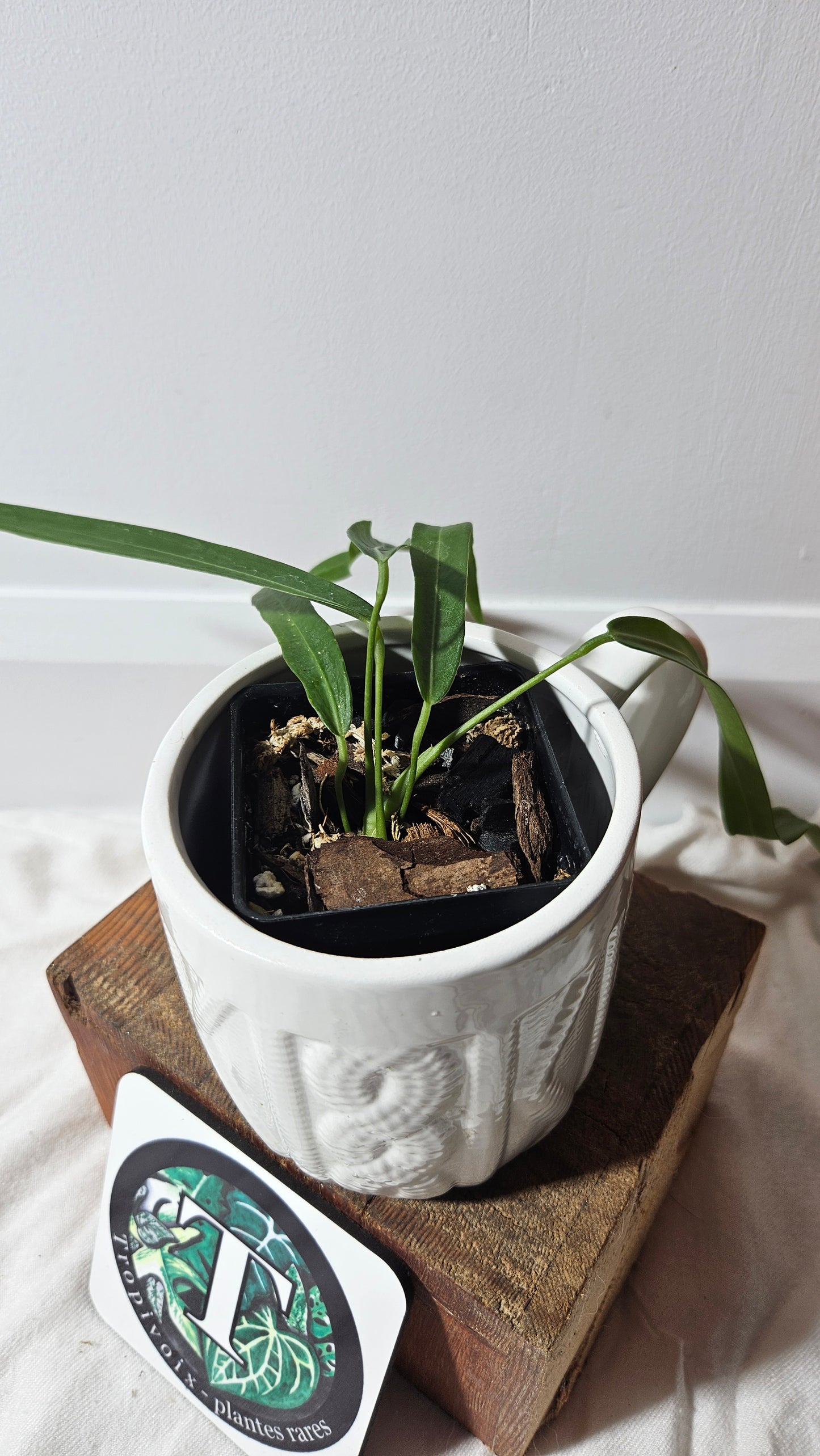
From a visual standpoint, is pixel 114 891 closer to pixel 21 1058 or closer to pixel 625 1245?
pixel 21 1058

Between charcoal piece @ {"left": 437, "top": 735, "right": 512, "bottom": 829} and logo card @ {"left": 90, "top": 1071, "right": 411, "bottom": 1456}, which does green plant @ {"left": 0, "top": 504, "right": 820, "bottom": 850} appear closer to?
charcoal piece @ {"left": 437, "top": 735, "right": 512, "bottom": 829}

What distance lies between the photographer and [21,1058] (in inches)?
30.9

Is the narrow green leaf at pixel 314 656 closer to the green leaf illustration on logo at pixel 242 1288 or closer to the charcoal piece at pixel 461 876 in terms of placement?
the charcoal piece at pixel 461 876

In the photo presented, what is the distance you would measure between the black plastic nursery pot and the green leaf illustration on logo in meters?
0.22

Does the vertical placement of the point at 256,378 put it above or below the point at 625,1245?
above

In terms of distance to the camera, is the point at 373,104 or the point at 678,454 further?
the point at 678,454

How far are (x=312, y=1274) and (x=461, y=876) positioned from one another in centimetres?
27

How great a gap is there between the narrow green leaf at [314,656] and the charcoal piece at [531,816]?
0.10 meters

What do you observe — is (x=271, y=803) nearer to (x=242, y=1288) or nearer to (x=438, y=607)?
(x=438, y=607)

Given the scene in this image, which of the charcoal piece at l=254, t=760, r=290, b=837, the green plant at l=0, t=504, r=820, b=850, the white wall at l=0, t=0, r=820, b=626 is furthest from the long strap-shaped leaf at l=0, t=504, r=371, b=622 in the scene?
the white wall at l=0, t=0, r=820, b=626

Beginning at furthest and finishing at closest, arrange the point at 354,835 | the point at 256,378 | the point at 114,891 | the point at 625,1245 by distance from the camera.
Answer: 1. the point at 114,891
2. the point at 256,378
3. the point at 625,1245
4. the point at 354,835

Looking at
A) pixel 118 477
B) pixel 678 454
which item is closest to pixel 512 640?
pixel 678 454

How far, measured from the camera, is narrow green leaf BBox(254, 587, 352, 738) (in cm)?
48

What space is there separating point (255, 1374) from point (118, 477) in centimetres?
66
